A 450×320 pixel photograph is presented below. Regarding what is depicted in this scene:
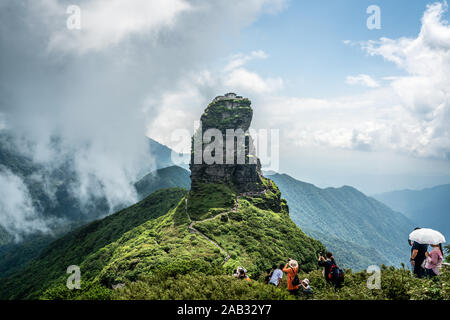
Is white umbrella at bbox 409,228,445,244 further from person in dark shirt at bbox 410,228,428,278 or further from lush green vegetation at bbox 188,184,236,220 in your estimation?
lush green vegetation at bbox 188,184,236,220

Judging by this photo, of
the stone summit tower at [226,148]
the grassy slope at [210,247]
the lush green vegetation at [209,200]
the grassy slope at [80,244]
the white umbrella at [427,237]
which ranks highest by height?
the stone summit tower at [226,148]

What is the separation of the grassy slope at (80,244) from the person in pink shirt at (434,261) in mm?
87086

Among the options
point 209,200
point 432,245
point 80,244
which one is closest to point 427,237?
point 432,245

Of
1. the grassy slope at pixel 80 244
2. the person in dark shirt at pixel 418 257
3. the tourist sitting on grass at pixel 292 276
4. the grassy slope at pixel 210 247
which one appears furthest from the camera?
the grassy slope at pixel 80 244

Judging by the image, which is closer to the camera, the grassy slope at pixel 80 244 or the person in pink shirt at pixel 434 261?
the person in pink shirt at pixel 434 261

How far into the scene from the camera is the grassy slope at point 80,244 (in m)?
83.8

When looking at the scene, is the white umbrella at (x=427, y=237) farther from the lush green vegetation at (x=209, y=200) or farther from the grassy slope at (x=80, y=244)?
the grassy slope at (x=80, y=244)

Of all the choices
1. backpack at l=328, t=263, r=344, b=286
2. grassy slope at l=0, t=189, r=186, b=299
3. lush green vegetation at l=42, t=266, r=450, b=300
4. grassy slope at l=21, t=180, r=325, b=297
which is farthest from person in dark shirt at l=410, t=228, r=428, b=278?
grassy slope at l=0, t=189, r=186, b=299

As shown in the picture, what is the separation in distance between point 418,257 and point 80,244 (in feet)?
352

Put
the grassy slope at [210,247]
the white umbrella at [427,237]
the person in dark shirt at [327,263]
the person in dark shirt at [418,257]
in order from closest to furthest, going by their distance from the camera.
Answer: the white umbrella at [427,237] → the person in dark shirt at [418,257] → the person in dark shirt at [327,263] → the grassy slope at [210,247]

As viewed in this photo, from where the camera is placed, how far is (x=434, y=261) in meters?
15.9

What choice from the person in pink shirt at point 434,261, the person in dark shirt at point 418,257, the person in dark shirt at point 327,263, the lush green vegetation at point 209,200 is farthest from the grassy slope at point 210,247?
the person in pink shirt at point 434,261
